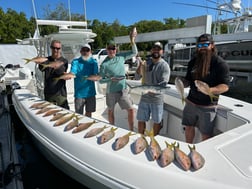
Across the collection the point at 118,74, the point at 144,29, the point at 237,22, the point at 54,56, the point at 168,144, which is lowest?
the point at 168,144

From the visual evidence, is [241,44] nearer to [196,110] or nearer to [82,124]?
[196,110]

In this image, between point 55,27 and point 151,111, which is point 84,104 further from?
point 55,27

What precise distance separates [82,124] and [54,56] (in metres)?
1.32

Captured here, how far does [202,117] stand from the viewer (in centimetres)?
221

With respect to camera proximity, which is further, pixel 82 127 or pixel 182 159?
pixel 82 127

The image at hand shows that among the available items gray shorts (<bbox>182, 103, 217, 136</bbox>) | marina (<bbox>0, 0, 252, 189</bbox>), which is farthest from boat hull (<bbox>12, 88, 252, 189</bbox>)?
gray shorts (<bbox>182, 103, 217, 136</bbox>)

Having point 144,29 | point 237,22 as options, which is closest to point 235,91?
point 237,22

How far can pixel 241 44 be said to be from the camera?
812 centimetres

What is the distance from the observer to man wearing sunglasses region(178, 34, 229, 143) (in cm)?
203

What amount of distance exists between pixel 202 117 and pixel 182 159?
89 cm

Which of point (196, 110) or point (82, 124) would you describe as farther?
point (196, 110)

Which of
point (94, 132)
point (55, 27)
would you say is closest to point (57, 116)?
point (94, 132)

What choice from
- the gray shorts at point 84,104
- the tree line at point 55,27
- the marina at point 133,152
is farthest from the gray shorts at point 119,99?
the tree line at point 55,27

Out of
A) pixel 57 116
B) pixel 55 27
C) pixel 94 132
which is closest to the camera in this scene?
pixel 94 132
